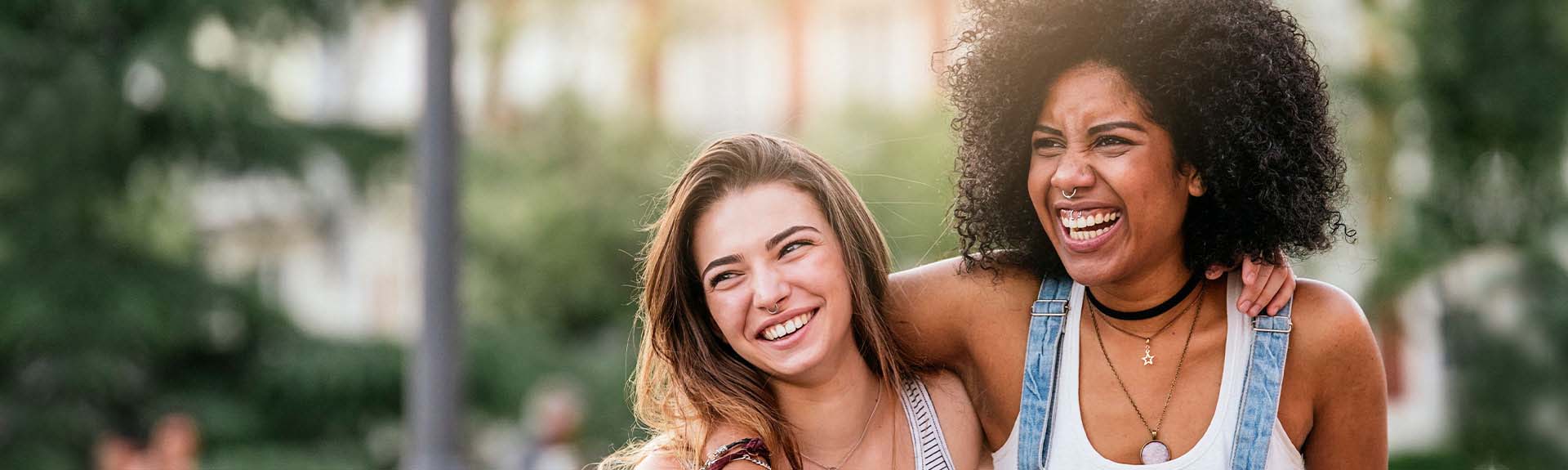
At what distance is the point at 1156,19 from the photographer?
2.70 meters

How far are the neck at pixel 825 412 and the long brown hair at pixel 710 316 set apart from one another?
0.03m

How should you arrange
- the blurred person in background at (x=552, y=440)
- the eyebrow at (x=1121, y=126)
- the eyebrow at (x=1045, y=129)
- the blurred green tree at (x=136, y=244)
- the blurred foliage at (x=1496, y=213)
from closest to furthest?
the eyebrow at (x=1121, y=126)
the eyebrow at (x=1045, y=129)
the blurred foliage at (x=1496, y=213)
the blurred person in background at (x=552, y=440)
the blurred green tree at (x=136, y=244)

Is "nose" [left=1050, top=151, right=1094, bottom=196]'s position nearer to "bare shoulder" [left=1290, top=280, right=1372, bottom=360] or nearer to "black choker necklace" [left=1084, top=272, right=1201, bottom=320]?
"black choker necklace" [left=1084, top=272, right=1201, bottom=320]

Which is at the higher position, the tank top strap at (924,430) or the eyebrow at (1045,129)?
the eyebrow at (1045,129)

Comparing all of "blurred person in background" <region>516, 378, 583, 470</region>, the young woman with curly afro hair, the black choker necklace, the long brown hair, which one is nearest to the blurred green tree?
"blurred person in background" <region>516, 378, 583, 470</region>

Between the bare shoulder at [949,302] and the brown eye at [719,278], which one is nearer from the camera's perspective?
the brown eye at [719,278]

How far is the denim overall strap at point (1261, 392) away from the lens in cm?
272

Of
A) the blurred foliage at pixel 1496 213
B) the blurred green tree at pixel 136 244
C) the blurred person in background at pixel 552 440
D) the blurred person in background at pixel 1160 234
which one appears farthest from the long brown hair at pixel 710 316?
the blurred green tree at pixel 136 244

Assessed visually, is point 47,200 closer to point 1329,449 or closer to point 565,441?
point 565,441

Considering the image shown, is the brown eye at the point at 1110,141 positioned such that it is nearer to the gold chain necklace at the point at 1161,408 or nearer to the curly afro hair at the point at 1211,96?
the curly afro hair at the point at 1211,96

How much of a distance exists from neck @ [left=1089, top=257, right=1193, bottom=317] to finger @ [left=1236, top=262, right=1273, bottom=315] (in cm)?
12

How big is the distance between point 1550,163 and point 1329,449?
307 inches

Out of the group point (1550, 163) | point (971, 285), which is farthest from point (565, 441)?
point (971, 285)

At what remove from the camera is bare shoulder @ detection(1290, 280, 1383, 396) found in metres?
2.75
